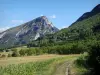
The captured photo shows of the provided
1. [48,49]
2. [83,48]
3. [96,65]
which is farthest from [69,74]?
[48,49]

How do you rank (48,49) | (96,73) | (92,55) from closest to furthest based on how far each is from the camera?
(96,73) < (92,55) < (48,49)

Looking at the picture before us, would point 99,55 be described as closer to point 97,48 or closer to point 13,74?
point 97,48

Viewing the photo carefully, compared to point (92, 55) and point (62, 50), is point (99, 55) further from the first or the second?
point (62, 50)

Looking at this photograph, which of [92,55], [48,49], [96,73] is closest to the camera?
[96,73]

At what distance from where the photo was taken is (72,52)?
542 feet

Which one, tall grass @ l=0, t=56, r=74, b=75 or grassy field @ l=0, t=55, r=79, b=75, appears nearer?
tall grass @ l=0, t=56, r=74, b=75

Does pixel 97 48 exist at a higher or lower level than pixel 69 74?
higher

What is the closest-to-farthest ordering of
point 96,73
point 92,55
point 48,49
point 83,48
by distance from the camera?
1. point 96,73
2. point 92,55
3. point 83,48
4. point 48,49

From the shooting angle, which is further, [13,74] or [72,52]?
[72,52]

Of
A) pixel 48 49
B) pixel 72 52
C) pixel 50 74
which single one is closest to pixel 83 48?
pixel 72 52

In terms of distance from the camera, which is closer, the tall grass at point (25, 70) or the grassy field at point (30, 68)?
the tall grass at point (25, 70)

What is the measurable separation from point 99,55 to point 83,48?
117796mm

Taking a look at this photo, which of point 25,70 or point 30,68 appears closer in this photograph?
point 25,70

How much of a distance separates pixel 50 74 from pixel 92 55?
8357 mm
